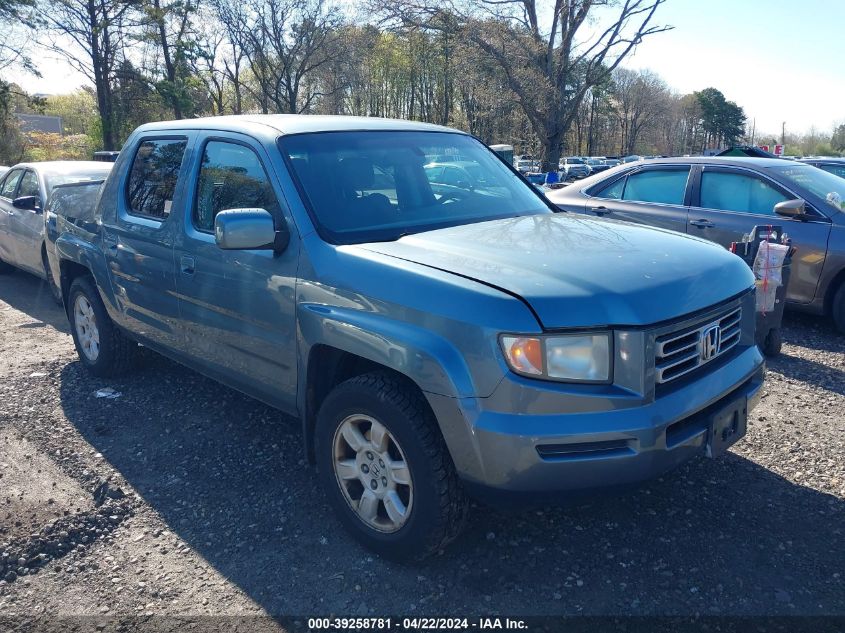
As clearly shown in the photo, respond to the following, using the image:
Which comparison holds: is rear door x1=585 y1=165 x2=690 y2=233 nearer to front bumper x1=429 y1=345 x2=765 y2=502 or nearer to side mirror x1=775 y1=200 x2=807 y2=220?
side mirror x1=775 y1=200 x2=807 y2=220

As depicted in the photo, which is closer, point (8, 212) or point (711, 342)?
point (711, 342)

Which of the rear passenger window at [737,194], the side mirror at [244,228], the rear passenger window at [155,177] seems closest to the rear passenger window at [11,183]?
the rear passenger window at [155,177]

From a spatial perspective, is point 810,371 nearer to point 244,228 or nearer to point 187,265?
point 244,228

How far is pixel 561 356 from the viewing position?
2.52 metres

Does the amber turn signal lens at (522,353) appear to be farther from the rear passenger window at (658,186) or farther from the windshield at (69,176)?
the windshield at (69,176)

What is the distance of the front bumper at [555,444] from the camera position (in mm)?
2488

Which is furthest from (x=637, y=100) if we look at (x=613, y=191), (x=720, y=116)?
(x=613, y=191)

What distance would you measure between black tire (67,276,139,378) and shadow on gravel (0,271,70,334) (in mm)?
1913

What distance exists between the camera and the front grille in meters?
2.64

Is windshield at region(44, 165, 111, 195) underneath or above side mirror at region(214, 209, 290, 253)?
above

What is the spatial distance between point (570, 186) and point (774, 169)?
2.21m

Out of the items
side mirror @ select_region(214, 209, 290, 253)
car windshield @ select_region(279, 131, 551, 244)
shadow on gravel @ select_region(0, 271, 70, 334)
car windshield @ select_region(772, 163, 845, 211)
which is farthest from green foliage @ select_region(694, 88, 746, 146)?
side mirror @ select_region(214, 209, 290, 253)

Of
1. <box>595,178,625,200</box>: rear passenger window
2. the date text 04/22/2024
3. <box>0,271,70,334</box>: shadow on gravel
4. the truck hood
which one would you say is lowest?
the date text 04/22/2024

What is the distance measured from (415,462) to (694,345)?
1.21 metres
